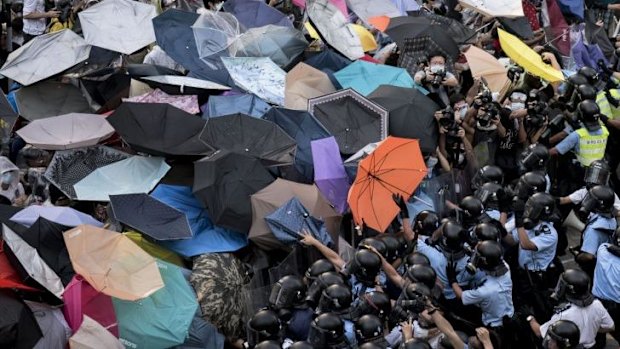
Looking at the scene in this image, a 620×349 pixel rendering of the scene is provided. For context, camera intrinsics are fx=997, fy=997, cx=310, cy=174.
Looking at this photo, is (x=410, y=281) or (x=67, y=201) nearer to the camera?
(x=410, y=281)

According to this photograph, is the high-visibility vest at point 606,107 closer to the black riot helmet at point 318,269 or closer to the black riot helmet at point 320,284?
the black riot helmet at point 318,269

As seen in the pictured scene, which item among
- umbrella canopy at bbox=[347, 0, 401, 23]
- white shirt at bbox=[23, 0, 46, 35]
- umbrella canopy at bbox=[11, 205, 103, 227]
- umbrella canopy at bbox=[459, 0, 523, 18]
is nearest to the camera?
umbrella canopy at bbox=[11, 205, 103, 227]

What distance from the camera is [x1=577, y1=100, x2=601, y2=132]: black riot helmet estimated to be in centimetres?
1062

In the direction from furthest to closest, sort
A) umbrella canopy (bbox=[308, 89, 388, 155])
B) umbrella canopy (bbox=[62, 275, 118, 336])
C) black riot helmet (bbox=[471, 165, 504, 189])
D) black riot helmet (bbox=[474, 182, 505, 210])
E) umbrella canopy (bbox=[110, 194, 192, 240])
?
umbrella canopy (bbox=[308, 89, 388, 155]), black riot helmet (bbox=[471, 165, 504, 189]), black riot helmet (bbox=[474, 182, 505, 210]), umbrella canopy (bbox=[110, 194, 192, 240]), umbrella canopy (bbox=[62, 275, 118, 336])

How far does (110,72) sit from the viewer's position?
1184 cm

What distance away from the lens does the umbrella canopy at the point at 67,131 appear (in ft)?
34.3

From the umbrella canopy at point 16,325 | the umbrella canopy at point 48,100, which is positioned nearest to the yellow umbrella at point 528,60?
the umbrella canopy at point 48,100

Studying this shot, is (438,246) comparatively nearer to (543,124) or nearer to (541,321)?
(541,321)

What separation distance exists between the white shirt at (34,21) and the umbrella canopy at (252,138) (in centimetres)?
504

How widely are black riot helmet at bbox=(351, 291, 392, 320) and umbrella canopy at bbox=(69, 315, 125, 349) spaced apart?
6.25 ft

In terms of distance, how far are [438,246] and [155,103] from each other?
137 inches

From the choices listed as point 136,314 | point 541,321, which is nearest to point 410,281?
point 541,321

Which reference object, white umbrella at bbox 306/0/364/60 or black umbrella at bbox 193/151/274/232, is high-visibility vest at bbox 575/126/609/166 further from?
black umbrella at bbox 193/151/274/232

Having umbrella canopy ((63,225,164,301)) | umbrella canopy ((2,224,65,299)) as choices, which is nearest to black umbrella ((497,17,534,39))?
umbrella canopy ((63,225,164,301))
